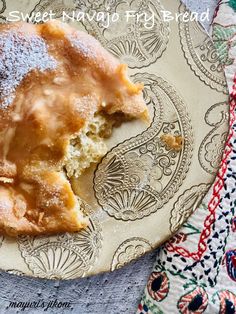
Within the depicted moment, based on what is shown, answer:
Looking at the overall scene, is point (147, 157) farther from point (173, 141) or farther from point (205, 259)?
point (205, 259)

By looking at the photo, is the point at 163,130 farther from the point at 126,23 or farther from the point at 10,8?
the point at 10,8

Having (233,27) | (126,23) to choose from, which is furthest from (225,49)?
(126,23)

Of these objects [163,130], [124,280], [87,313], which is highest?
[163,130]

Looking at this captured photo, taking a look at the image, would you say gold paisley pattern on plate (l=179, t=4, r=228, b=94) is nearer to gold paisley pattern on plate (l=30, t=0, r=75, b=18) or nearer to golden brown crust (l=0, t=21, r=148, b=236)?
golden brown crust (l=0, t=21, r=148, b=236)

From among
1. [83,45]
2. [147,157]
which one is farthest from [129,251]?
[83,45]

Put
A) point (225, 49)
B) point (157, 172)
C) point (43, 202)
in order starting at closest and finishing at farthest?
1. point (43, 202)
2. point (157, 172)
3. point (225, 49)

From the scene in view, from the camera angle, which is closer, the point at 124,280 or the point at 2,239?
the point at 2,239

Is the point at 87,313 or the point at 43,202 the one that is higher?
the point at 43,202
